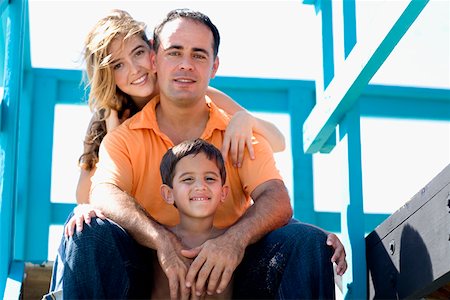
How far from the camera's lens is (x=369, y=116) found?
4895 mm

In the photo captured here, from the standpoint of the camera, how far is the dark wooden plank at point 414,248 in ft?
8.89

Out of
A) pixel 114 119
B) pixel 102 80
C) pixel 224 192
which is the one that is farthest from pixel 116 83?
pixel 224 192

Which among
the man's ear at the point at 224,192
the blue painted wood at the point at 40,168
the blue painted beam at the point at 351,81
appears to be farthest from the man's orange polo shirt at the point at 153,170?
the blue painted wood at the point at 40,168

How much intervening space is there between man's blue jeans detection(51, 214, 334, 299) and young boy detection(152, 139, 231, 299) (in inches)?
4.7

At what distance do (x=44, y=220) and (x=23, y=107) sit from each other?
0.55 metres

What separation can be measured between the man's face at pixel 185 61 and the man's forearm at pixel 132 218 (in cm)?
50

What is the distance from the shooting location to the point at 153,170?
11.1ft

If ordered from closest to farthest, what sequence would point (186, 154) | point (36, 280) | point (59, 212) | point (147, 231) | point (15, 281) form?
point (147, 231)
point (186, 154)
point (15, 281)
point (36, 280)
point (59, 212)

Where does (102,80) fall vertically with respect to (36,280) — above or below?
above

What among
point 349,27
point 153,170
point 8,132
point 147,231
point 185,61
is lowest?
point 147,231

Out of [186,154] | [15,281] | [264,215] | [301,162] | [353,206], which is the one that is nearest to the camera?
[264,215]

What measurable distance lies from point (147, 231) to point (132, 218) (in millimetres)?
67

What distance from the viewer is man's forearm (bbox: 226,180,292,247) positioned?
299 centimetres

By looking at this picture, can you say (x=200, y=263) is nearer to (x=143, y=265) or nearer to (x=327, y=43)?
(x=143, y=265)
